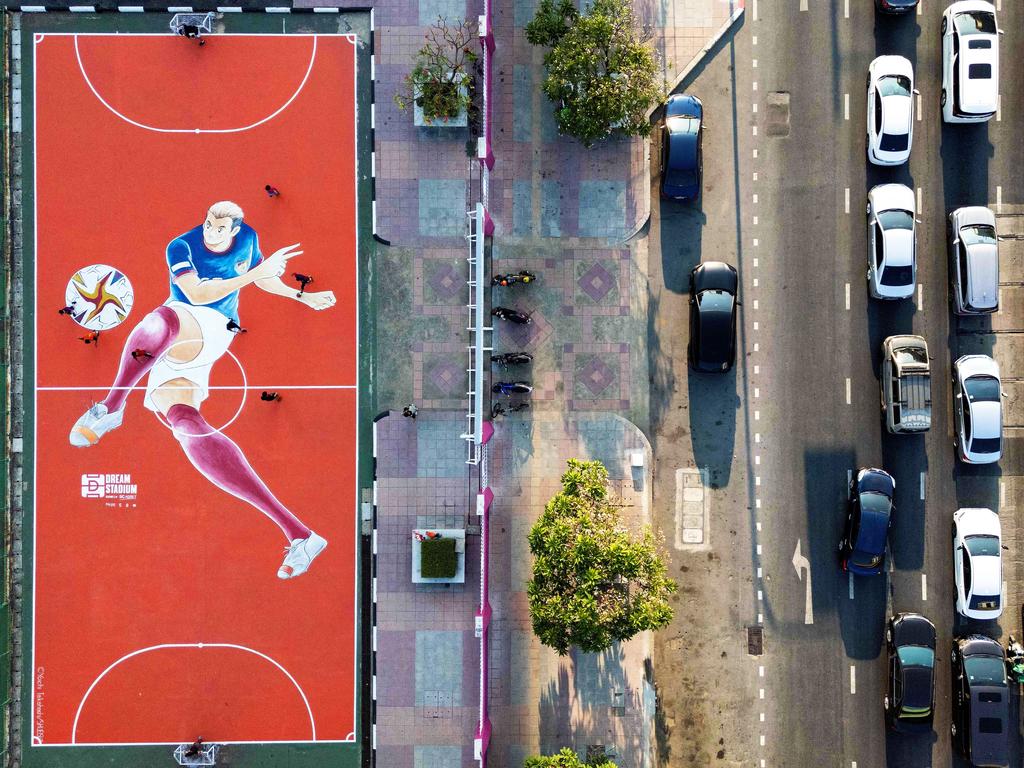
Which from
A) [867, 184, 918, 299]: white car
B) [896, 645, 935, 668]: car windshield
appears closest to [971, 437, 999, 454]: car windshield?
[867, 184, 918, 299]: white car

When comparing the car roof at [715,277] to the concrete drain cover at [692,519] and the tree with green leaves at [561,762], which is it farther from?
the tree with green leaves at [561,762]

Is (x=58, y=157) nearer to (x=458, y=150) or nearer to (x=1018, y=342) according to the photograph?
(x=458, y=150)

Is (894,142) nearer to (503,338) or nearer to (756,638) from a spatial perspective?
(503,338)

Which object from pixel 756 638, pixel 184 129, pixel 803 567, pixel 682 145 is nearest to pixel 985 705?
pixel 803 567

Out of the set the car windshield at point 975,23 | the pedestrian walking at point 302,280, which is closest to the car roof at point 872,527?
the car windshield at point 975,23

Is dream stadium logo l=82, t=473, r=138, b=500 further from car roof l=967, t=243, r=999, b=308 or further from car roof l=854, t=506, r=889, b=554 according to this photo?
car roof l=967, t=243, r=999, b=308

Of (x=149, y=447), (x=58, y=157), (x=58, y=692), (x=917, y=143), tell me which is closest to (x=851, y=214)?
(x=917, y=143)
